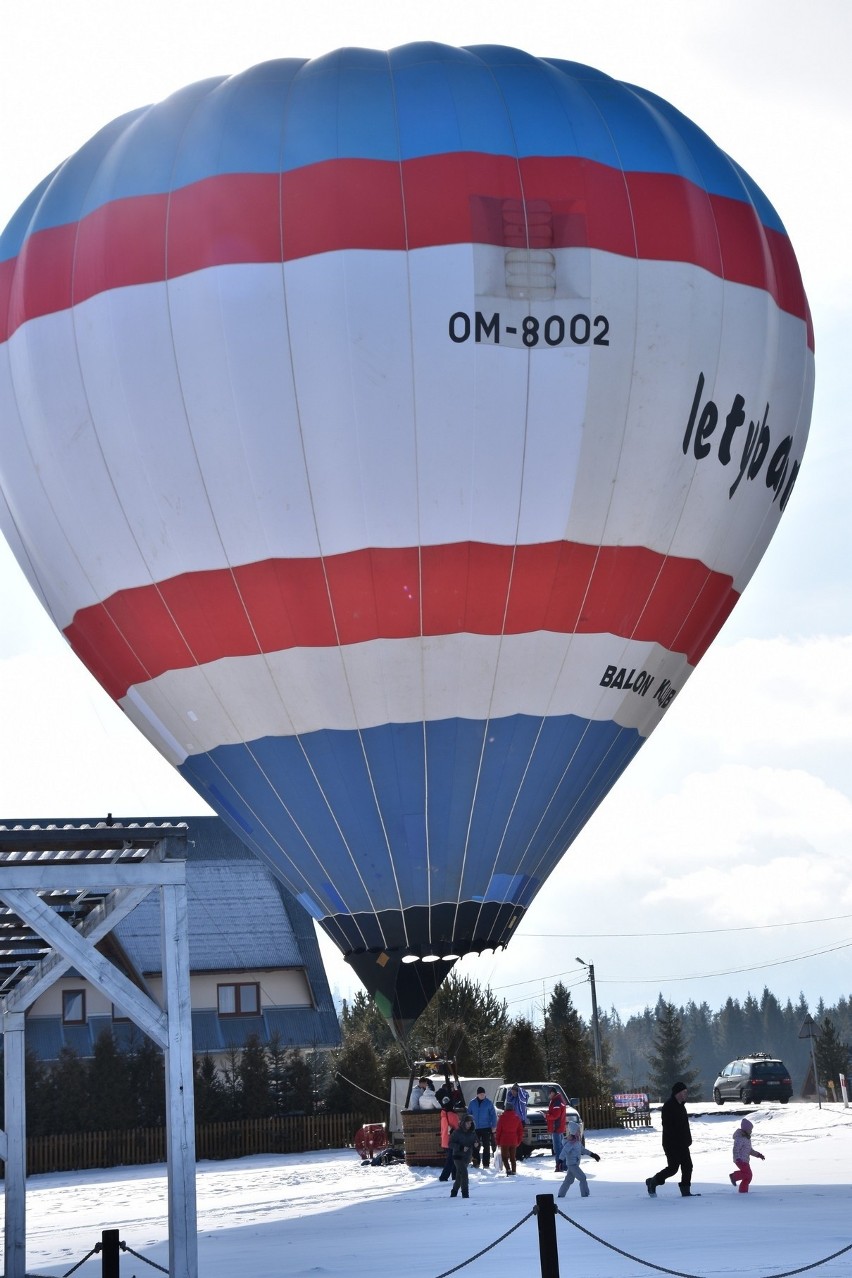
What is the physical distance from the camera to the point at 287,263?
19125mm

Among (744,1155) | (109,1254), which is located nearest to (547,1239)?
(109,1254)

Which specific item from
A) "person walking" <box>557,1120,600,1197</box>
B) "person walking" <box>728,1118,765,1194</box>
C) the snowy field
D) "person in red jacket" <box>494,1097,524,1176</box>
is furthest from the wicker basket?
"person walking" <box>728,1118,765,1194</box>

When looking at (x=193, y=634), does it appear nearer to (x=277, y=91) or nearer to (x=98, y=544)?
(x=98, y=544)

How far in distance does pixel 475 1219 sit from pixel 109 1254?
6504 mm

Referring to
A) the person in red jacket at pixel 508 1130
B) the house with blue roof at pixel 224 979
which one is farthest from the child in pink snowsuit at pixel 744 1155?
the house with blue roof at pixel 224 979

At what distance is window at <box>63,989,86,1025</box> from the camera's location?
42.8 meters

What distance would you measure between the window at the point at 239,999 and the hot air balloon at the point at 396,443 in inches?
960

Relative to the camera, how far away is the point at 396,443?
18.8m

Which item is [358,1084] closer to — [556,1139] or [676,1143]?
[556,1139]

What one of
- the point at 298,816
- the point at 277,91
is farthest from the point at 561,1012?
the point at 277,91

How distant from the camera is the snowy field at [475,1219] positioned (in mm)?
13586

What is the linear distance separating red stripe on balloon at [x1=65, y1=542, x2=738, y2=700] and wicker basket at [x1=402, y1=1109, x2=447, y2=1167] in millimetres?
9666

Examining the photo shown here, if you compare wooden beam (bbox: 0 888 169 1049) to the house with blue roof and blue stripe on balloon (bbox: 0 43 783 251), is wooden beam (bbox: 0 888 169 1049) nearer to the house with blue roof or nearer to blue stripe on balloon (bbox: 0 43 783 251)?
blue stripe on balloon (bbox: 0 43 783 251)

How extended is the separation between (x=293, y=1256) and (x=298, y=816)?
6090 millimetres
